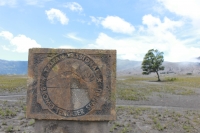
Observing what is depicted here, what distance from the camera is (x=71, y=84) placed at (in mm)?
6609

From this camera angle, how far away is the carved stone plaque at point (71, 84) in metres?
6.56

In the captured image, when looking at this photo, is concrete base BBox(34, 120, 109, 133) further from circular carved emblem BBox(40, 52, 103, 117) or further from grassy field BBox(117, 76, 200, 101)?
grassy field BBox(117, 76, 200, 101)

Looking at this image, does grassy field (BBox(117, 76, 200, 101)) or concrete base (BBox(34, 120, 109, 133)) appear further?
grassy field (BBox(117, 76, 200, 101))

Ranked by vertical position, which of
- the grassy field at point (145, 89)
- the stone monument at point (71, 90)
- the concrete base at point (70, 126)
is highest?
the stone monument at point (71, 90)

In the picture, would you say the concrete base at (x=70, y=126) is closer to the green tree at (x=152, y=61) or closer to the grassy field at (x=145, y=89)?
the grassy field at (x=145, y=89)

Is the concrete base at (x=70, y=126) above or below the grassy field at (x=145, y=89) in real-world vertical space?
above

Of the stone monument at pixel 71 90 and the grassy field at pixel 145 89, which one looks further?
the grassy field at pixel 145 89

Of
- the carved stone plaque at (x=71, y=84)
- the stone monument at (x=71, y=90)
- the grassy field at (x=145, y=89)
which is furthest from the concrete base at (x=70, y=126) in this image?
the grassy field at (x=145, y=89)

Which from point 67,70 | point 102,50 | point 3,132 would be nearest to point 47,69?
point 67,70

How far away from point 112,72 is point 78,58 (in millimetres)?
1163

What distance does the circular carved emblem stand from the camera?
21.5ft

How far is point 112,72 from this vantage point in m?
6.67

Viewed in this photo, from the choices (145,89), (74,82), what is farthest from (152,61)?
(74,82)

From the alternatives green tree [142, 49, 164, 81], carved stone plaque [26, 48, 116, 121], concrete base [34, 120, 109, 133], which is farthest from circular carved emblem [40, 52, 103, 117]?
green tree [142, 49, 164, 81]
